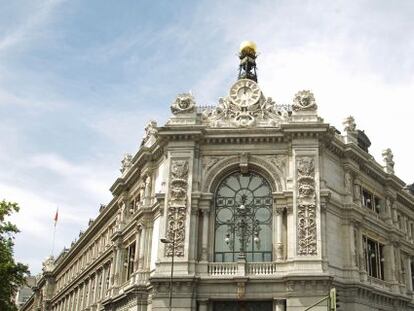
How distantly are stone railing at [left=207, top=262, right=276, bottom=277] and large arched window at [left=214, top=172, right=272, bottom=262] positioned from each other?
2.48 ft

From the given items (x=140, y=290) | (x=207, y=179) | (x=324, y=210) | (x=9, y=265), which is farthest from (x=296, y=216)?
(x=9, y=265)

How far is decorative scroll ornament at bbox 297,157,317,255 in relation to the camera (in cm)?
3781

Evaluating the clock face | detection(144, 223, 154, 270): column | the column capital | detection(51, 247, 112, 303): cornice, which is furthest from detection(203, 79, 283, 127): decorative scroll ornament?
detection(51, 247, 112, 303): cornice

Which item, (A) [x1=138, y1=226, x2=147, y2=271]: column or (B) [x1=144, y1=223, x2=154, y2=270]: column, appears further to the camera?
(A) [x1=138, y1=226, x2=147, y2=271]: column

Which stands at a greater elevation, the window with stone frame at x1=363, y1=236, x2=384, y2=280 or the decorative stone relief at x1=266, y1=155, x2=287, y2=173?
the decorative stone relief at x1=266, y1=155, x2=287, y2=173

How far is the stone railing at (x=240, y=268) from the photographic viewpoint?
37.8m

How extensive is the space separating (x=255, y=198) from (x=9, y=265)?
16.7 metres

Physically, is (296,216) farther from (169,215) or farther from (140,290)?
(140,290)

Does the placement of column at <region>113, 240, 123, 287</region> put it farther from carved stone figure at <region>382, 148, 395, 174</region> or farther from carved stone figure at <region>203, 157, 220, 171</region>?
carved stone figure at <region>382, 148, 395, 174</region>

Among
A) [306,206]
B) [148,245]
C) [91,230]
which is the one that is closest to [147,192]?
[148,245]

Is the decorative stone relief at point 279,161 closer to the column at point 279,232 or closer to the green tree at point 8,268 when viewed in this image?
the column at point 279,232

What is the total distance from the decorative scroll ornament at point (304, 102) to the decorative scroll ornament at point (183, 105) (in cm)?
714

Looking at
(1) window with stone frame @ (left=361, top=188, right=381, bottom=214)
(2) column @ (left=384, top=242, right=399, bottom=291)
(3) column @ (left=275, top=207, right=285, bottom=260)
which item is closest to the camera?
(3) column @ (left=275, top=207, right=285, bottom=260)

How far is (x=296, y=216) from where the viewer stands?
126 feet
